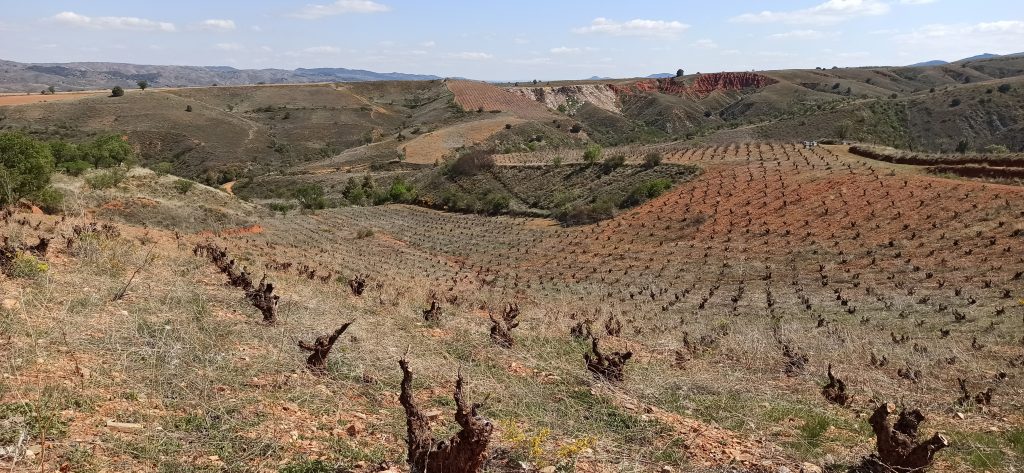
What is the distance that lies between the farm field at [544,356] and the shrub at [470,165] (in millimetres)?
34648

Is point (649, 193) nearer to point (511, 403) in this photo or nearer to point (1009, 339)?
point (1009, 339)

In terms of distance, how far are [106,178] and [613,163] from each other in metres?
35.2

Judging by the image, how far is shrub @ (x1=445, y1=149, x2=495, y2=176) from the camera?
55562 mm

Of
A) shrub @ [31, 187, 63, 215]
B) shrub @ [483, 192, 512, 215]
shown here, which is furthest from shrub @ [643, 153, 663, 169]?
shrub @ [31, 187, 63, 215]

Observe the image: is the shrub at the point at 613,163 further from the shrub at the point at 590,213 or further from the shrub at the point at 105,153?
the shrub at the point at 105,153

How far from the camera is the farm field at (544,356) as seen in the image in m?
4.63

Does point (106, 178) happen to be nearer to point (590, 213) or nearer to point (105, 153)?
point (105, 153)

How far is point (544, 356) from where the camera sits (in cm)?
862

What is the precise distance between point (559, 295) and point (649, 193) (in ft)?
72.4

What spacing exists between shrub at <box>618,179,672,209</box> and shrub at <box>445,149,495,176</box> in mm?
19693

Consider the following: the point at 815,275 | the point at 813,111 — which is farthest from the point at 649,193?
the point at 813,111

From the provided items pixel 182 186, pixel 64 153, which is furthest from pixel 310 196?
pixel 64 153

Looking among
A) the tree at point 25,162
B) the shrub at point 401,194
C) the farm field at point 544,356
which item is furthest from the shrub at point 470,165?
the tree at point 25,162

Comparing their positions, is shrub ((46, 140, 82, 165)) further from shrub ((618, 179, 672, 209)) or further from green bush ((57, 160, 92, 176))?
shrub ((618, 179, 672, 209))
